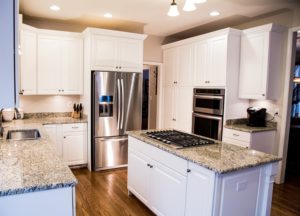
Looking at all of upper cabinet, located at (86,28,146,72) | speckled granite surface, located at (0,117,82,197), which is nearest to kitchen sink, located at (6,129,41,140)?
speckled granite surface, located at (0,117,82,197)

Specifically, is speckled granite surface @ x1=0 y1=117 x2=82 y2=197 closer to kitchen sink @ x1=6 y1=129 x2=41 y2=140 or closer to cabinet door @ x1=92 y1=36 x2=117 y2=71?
kitchen sink @ x1=6 y1=129 x2=41 y2=140

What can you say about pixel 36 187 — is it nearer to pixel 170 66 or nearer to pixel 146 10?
pixel 146 10

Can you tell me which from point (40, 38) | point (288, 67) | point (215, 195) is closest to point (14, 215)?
point (215, 195)

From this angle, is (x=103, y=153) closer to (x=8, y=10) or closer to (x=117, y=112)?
(x=117, y=112)

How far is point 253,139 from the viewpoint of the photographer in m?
3.56

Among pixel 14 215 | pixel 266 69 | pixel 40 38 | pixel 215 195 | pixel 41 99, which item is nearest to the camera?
pixel 14 215

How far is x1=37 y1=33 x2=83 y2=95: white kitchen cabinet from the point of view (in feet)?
13.4

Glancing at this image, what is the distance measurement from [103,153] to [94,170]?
34 centimetres

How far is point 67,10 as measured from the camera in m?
3.72

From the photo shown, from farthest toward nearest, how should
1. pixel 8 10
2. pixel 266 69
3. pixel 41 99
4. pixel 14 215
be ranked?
pixel 41 99 < pixel 266 69 < pixel 14 215 < pixel 8 10

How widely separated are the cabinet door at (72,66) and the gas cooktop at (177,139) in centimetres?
209

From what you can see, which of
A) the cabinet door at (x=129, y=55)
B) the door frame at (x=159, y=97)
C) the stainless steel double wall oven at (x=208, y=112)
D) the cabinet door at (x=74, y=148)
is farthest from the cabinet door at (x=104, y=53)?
the stainless steel double wall oven at (x=208, y=112)

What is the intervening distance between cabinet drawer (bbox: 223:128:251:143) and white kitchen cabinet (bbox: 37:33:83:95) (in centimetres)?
271

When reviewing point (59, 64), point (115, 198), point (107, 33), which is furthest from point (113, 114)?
point (115, 198)
